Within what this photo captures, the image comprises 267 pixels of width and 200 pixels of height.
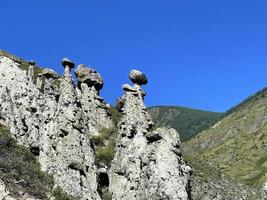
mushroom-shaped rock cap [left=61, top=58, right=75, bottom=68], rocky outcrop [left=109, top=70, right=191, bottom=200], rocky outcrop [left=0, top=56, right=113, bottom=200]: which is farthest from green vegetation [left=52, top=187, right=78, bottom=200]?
mushroom-shaped rock cap [left=61, top=58, right=75, bottom=68]

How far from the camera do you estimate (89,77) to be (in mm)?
64875

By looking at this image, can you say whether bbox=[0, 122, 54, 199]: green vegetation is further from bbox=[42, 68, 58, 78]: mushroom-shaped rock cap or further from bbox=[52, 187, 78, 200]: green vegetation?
bbox=[42, 68, 58, 78]: mushroom-shaped rock cap

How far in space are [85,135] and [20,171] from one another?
8306mm

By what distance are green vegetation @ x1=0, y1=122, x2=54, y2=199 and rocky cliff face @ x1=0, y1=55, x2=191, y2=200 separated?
1115 millimetres

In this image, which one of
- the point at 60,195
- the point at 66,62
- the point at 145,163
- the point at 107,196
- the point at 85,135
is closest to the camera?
the point at 60,195

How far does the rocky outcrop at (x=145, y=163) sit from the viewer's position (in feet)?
157

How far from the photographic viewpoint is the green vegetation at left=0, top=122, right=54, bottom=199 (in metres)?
45.3

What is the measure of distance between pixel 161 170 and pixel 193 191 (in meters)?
18.9

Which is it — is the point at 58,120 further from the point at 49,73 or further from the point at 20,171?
the point at 49,73

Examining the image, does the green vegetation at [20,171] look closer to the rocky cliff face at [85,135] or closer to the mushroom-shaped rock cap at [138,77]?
the rocky cliff face at [85,135]

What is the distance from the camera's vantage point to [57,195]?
47.7 meters

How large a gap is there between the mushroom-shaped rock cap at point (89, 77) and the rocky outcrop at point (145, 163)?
854cm

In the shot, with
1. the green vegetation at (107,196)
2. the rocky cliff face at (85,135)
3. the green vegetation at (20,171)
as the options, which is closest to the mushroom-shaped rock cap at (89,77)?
the rocky cliff face at (85,135)

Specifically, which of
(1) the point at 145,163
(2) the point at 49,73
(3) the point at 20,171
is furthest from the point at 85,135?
(2) the point at 49,73
